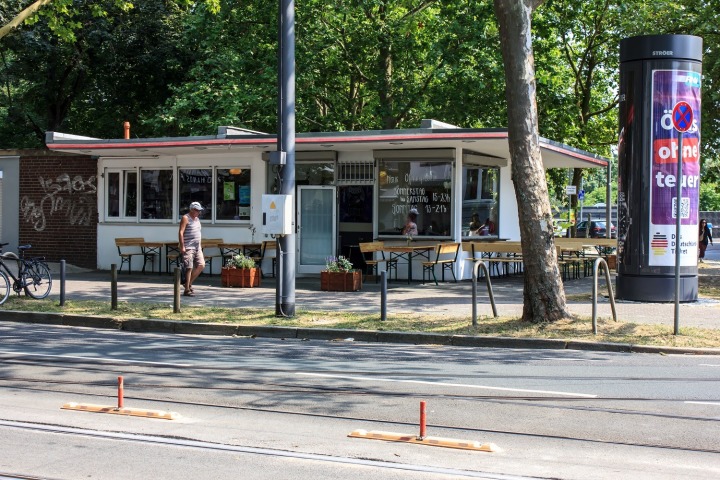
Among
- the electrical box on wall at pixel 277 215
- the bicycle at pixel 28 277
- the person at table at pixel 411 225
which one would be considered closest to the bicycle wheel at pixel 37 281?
the bicycle at pixel 28 277

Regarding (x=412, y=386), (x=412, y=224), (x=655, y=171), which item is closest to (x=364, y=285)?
(x=412, y=224)

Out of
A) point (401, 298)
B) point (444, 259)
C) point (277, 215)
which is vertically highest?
point (277, 215)

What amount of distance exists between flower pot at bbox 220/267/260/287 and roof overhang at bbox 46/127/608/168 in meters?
Answer: 3.08

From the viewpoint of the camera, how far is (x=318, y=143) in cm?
2034

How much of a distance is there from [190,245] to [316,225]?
196 inches

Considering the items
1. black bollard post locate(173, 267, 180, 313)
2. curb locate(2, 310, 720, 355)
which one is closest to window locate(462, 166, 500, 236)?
black bollard post locate(173, 267, 180, 313)

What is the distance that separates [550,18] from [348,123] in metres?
8.65

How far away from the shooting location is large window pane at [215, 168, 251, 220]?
22.8m

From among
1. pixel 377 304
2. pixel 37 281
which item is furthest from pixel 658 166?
pixel 37 281

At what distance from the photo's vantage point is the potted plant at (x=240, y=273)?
65.3 ft

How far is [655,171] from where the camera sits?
16.1 metres

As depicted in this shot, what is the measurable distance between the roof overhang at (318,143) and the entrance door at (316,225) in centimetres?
118

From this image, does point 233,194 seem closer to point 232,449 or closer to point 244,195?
point 244,195

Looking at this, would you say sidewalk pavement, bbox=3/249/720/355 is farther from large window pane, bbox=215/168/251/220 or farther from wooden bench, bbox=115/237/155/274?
large window pane, bbox=215/168/251/220
